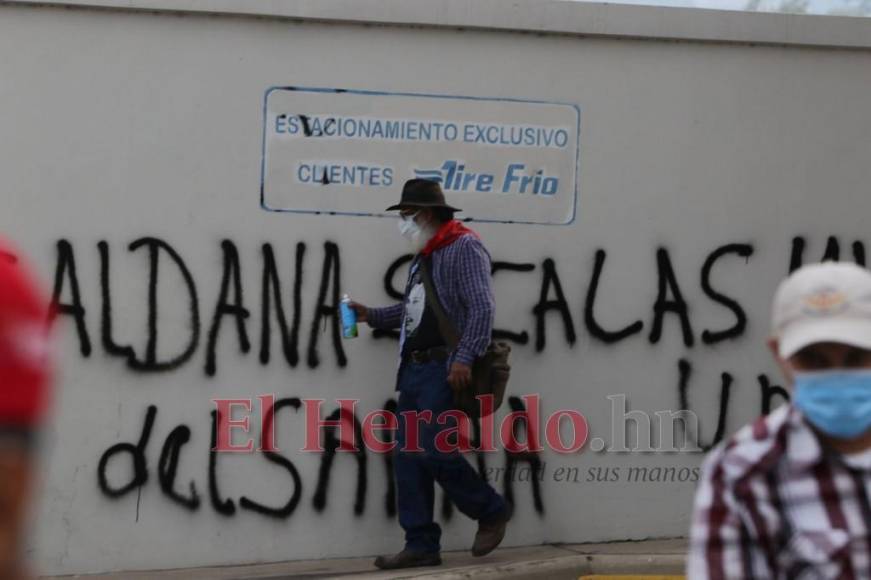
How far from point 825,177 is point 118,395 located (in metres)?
3.58

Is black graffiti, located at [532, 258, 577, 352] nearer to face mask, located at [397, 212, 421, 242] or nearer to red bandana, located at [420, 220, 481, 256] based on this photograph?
red bandana, located at [420, 220, 481, 256]

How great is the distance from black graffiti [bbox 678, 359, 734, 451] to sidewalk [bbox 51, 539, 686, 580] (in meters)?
0.62

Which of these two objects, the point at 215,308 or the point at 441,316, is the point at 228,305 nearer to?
the point at 215,308

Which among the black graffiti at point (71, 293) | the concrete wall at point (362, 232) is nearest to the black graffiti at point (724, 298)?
the concrete wall at point (362, 232)

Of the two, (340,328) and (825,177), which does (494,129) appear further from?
(825,177)

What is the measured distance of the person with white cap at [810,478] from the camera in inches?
99.7

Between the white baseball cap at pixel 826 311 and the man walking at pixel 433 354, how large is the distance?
3678 millimetres

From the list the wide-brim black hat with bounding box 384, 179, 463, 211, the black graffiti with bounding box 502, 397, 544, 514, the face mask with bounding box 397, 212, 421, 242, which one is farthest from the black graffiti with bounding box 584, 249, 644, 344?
the face mask with bounding box 397, 212, 421, 242

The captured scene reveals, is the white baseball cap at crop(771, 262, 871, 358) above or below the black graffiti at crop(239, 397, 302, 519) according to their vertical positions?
above

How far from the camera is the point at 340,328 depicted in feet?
22.6

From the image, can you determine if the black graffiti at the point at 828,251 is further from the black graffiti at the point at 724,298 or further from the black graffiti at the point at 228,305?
the black graffiti at the point at 228,305

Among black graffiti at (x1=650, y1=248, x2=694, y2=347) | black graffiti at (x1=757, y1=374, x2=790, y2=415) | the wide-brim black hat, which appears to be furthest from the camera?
black graffiti at (x1=757, y1=374, x2=790, y2=415)

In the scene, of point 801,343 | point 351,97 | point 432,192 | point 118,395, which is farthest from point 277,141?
point 801,343

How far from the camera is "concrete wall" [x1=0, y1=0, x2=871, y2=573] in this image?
21.9 feet
